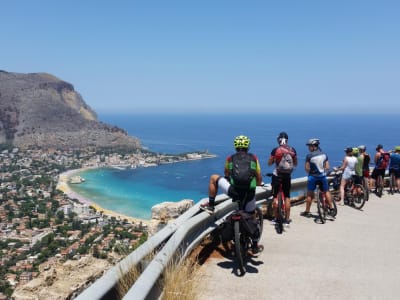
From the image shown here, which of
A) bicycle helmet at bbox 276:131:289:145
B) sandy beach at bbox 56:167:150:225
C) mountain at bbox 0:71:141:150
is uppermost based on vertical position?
bicycle helmet at bbox 276:131:289:145

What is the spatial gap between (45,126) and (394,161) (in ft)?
584

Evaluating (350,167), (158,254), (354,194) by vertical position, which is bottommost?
(354,194)

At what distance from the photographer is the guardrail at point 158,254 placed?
256cm

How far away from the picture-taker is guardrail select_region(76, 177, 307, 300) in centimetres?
256

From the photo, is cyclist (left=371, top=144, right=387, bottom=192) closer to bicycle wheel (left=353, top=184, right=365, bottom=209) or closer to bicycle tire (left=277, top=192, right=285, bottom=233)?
bicycle wheel (left=353, top=184, right=365, bottom=209)

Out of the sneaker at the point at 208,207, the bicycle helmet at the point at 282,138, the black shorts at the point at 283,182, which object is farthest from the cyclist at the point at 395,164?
the sneaker at the point at 208,207

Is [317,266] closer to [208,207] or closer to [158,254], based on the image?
[208,207]

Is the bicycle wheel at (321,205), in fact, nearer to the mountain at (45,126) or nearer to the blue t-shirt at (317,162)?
the blue t-shirt at (317,162)

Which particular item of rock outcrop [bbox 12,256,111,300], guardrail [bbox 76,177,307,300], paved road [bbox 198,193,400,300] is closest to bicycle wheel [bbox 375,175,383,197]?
paved road [bbox 198,193,400,300]

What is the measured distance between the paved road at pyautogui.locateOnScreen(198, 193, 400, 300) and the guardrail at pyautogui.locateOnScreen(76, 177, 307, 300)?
43cm

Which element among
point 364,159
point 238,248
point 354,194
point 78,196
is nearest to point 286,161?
point 238,248

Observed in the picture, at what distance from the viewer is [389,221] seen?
7.62 meters

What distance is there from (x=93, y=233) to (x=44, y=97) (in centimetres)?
15963

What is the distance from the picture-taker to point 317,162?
700cm
